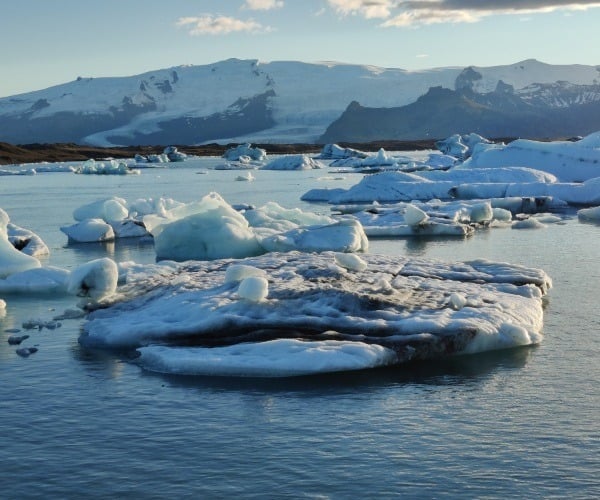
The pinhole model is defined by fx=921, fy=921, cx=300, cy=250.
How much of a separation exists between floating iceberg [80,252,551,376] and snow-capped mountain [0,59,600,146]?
120 metres

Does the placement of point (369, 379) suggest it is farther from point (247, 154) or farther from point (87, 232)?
point (247, 154)

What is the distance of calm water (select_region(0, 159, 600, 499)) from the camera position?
550 centimetres

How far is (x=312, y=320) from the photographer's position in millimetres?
8547

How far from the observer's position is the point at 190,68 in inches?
7520

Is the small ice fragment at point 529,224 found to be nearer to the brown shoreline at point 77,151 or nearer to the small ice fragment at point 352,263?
the small ice fragment at point 352,263

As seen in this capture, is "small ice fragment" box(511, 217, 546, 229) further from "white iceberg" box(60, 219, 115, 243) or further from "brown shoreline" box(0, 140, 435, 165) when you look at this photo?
"brown shoreline" box(0, 140, 435, 165)

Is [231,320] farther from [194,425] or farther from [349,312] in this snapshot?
[194,425]

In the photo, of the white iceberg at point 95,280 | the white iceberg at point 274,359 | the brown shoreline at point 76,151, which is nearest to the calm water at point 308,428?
the white iceberg at point 274,359

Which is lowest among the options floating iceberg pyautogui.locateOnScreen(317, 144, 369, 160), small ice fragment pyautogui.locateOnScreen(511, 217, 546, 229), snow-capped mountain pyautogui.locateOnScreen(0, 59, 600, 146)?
small ice fragment pyautogui.locateOnScreen(511, 217, 546, 229)

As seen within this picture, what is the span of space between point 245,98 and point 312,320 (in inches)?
6478

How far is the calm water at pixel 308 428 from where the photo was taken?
5500 millimetres

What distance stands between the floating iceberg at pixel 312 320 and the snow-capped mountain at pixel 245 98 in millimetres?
119963

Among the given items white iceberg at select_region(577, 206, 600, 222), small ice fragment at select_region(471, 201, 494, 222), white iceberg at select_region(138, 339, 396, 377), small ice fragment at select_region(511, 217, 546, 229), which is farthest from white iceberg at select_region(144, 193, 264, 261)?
white iceberg at select_region(577, 206, 600, 222)

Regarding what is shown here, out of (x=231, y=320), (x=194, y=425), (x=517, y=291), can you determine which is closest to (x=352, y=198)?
(x=517, y=291)
